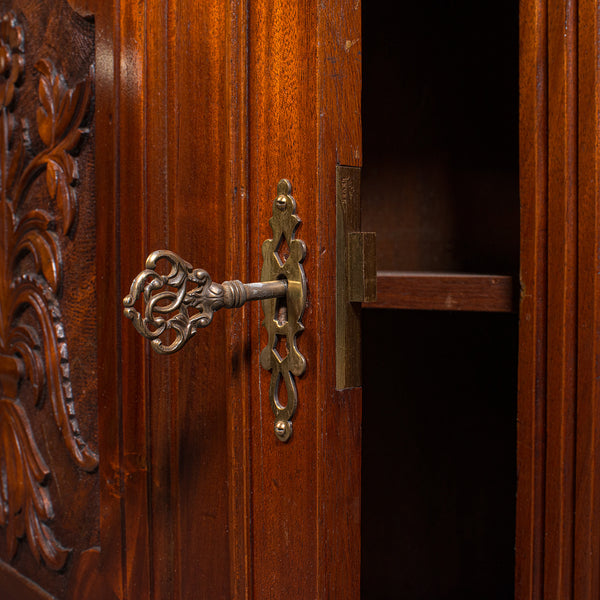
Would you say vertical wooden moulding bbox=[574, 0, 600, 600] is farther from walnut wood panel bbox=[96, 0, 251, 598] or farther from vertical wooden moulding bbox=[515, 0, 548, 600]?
walnut wood panel bbox=[96, 0, 251, 598]

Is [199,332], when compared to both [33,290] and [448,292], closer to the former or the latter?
[448,292]

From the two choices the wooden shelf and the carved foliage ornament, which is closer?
the wooden shelf

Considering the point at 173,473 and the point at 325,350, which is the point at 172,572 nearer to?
the point at 173,473

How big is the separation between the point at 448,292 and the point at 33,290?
471mm

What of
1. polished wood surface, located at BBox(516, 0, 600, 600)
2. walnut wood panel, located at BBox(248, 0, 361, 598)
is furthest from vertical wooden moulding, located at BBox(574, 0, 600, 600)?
walnut wood panel, located at BBox(248, 0, 361, 598)

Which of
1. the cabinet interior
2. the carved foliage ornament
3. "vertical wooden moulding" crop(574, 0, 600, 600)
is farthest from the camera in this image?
the cabinet interior

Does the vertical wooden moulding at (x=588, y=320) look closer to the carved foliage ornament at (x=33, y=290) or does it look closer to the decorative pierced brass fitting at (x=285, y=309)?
the decorative pierced brass fitting at (x=285, y=309)

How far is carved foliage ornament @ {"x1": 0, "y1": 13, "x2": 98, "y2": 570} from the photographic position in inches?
28.0

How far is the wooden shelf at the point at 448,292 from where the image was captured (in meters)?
0.52

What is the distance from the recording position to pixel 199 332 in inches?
22.2

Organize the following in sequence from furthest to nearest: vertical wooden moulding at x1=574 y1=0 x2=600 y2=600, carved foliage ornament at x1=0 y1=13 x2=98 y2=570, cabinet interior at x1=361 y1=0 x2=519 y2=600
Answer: cabinet interior at x1=361 y1=0 x2=519 y2=600
carved foliage ornament at x1=0 y1=13 x2=98 y2=570
vertical wooden moulding at x1=574 y1=0 x2=600 y2=600

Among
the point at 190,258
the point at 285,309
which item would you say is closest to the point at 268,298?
the point at 285,309

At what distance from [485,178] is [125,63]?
1.48 ft

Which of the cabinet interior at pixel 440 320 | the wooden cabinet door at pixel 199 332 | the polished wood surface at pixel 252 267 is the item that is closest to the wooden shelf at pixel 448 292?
the polished wood surface at pixel 252 267
